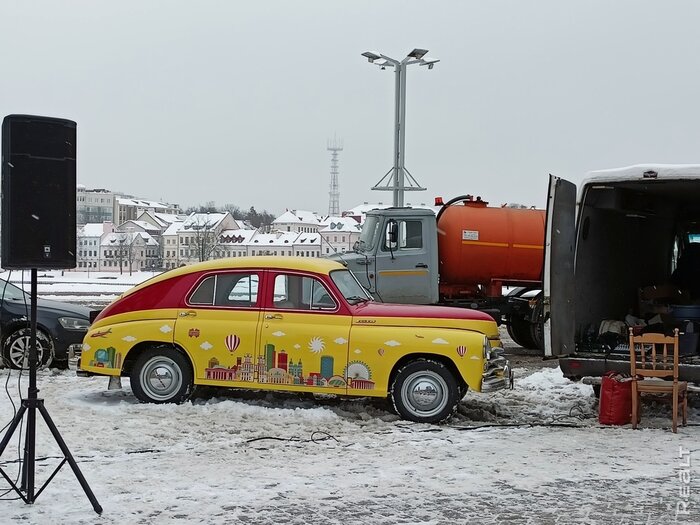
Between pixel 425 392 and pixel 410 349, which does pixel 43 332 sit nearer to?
pixel 410 349

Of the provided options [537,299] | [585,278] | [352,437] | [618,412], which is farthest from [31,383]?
[537,299]

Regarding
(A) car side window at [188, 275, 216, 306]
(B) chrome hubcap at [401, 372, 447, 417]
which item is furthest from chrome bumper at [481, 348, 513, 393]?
(A) car side window at [188, 275, 216, 306]

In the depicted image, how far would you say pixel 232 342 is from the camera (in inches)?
367

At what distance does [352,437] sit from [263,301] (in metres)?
2.02

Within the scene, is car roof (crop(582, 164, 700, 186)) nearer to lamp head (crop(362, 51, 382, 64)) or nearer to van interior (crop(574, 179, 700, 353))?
van interior (crop(574, 179, 700, 353))

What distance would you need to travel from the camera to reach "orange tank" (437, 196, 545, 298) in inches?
614

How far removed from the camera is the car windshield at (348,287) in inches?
379

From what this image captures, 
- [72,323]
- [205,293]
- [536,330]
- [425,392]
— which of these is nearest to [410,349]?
[425,392]

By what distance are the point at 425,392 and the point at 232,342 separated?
2.20 meters

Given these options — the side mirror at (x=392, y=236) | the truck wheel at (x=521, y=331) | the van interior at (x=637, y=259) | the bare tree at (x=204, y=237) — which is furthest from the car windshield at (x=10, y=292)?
the bare tree at (x=204, y=237)

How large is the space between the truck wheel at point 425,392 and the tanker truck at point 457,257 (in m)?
6.07

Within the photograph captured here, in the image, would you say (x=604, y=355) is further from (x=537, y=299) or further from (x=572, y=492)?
(x=537, y=299)

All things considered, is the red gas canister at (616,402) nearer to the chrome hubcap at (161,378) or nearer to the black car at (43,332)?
the chrome hubcap at (161,378)

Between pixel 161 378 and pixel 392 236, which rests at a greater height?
pixel 392 236
